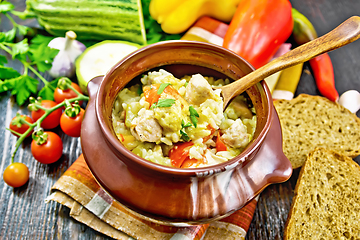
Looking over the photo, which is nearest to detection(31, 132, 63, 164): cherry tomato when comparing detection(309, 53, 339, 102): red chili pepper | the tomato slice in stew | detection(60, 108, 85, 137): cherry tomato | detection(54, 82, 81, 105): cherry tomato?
detection(60, 108, 85, 137): cherry tomato

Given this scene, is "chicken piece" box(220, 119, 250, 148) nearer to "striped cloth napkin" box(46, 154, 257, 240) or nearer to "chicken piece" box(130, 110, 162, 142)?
"chicken piece" box(130, 110, 162, 142)

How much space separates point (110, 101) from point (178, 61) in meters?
0.63

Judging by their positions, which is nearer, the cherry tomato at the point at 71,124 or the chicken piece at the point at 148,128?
the chicken piece at the point at 148,128

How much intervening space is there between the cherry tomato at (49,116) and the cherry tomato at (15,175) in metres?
0.51

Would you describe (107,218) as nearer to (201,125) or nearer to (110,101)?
(110,101)

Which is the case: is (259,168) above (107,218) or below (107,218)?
above

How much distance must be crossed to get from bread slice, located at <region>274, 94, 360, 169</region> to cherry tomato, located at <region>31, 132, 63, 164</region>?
211cm

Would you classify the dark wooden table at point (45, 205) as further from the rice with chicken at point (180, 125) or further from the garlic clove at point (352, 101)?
the rice with chicken at point (180, 125)

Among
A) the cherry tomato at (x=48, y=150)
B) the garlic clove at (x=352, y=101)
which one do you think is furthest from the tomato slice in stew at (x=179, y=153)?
the garlic clove at (x=352, y=101)

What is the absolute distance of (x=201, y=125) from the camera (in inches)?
74.0

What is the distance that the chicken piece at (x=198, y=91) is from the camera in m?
1.90

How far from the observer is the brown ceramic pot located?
5.26ft

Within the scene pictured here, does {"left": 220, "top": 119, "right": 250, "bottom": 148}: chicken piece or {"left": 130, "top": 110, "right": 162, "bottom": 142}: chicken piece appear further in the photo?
{"left": 220, "top": 119, "right": 250, "bottom": 148}: chicken piece

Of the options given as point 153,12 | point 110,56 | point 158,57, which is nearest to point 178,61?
point 158,57
